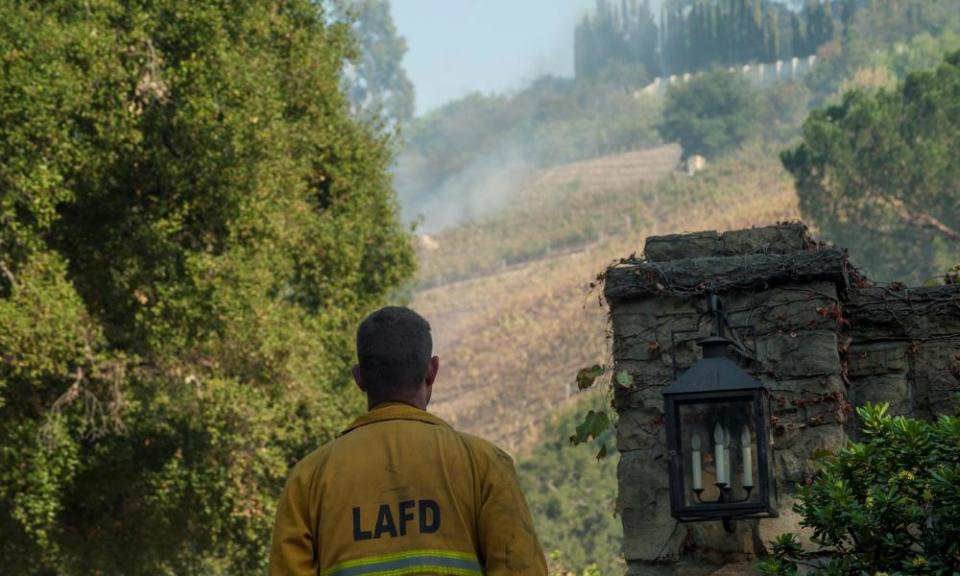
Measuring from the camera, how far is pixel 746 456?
6207 millimetres

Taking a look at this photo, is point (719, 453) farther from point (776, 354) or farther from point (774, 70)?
point (774, 70)

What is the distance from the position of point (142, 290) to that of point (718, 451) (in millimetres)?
12734

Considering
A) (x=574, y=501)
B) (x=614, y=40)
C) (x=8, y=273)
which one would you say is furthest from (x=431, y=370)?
(x=614, y=40)

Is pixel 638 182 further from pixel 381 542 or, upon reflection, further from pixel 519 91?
pixel 381 542

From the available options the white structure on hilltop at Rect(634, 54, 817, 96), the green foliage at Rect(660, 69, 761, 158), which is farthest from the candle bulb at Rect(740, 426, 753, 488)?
the white structure on hilltop at Rect(634, 54, 817, 96)

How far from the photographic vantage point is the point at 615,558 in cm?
3656

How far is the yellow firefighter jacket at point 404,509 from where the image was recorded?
12.3 feet

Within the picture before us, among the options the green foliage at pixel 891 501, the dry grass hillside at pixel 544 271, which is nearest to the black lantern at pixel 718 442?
the green foliage at pixel 891 501

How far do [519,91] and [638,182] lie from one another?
227 ft

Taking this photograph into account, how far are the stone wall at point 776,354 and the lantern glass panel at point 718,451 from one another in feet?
0.93

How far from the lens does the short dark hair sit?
3793 millimetres

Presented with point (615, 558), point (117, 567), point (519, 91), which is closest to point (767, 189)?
point (615, 558)

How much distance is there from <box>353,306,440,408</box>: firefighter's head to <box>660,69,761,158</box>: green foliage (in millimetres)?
94093

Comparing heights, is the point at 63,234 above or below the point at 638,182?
below
